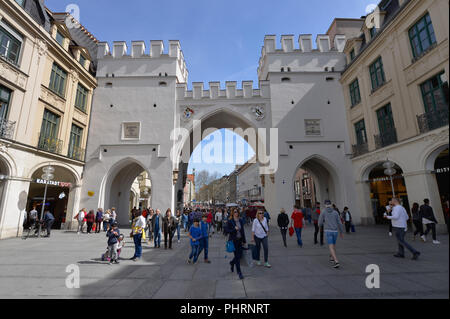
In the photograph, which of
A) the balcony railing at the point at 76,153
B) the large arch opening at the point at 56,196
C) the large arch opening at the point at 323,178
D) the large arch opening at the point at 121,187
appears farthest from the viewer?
the large arch opening at the point at 121,187

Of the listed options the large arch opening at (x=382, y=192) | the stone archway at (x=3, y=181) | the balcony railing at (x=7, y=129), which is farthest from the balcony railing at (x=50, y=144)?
the large arch opening at (x=382, y=192)

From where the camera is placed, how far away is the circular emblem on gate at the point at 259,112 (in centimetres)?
1869

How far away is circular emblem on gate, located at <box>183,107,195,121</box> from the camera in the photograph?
18672mm

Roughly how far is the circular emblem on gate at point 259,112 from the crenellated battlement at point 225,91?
40.4 inches

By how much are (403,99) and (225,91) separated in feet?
40.3

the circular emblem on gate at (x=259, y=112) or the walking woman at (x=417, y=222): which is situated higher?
the circular emblem on gate at (x=259, y=112)

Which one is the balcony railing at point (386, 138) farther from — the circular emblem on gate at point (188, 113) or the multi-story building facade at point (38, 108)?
the multi-story building facade at point (38, 108)

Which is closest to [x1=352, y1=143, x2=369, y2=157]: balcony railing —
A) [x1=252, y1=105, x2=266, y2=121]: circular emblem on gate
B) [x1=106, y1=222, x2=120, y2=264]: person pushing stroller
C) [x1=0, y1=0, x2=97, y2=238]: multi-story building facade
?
[x1=252, y1=105, x2=266, y2=121]: circular emblem on gate

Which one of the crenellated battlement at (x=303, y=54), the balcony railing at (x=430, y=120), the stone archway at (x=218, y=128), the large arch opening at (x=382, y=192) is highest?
the crenellated battlement at (x=303, y=54)

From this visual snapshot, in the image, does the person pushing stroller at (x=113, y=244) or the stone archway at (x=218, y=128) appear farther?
the stone archway at (x=218, y=128)

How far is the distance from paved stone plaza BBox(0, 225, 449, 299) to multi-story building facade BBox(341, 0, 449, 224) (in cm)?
503

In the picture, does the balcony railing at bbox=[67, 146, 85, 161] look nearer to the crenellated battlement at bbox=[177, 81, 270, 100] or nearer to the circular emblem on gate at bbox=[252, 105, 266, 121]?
the crenellated battlement at bbox=[177, 81, 270, 100]

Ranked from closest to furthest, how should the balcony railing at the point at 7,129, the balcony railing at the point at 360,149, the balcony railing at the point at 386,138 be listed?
the balcony railing at the point at 7,129 → the balcony railing at the point at 386,138 → the balcony railing at the point at 360,149

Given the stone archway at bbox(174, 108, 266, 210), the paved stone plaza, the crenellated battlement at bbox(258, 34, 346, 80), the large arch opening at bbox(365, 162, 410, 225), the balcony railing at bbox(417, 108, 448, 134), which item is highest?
the crenellated battlement at bbox(258, 34, 346, 80)
